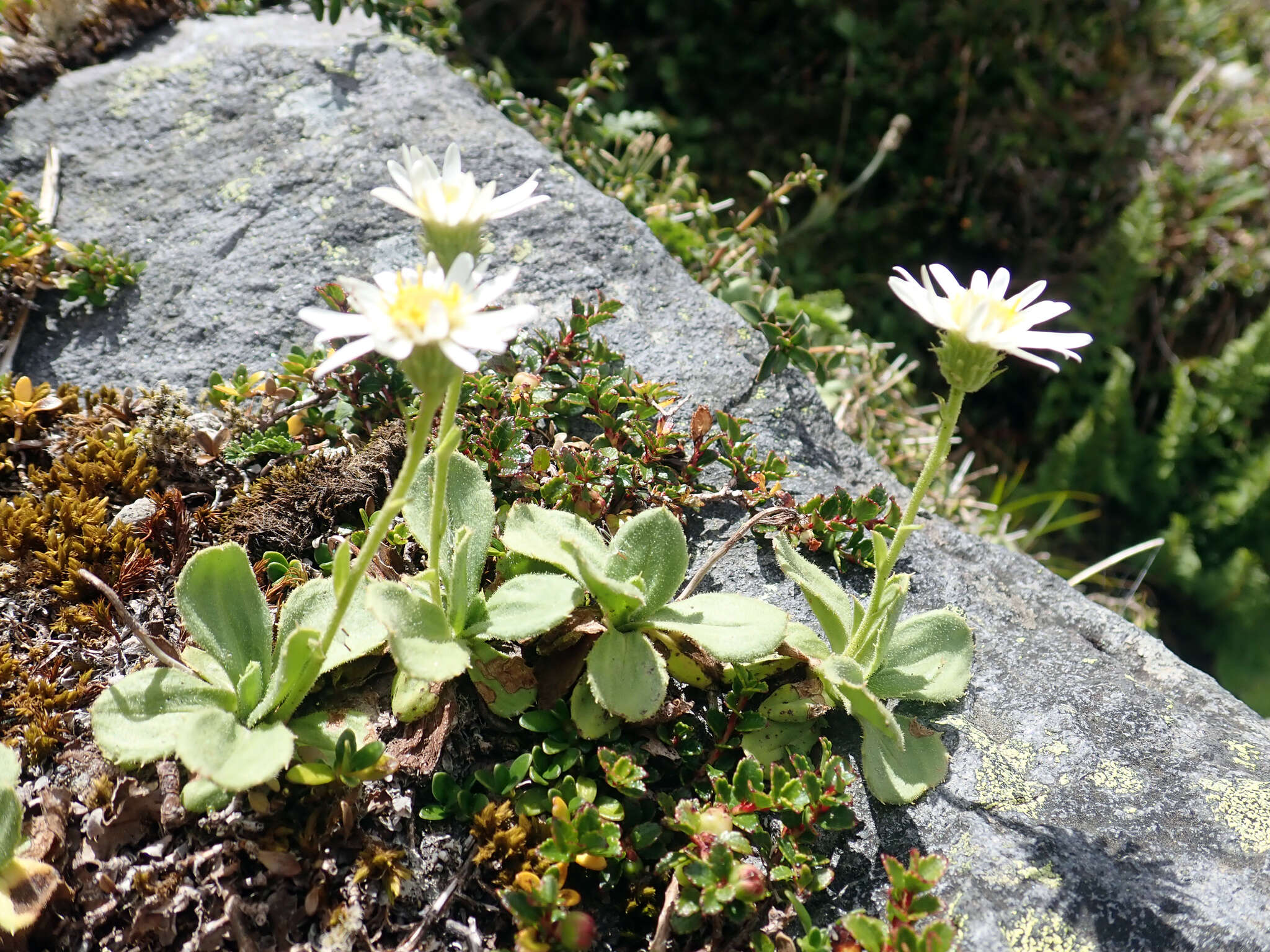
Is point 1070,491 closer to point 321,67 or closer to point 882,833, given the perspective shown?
point 882,833

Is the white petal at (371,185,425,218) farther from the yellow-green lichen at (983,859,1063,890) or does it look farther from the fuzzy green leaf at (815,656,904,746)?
the yellow-green lichen at (983,859,1063,890)

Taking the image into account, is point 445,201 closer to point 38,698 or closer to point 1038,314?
point 1038,314

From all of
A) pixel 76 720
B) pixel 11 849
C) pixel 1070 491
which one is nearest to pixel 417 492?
pixel 76 720

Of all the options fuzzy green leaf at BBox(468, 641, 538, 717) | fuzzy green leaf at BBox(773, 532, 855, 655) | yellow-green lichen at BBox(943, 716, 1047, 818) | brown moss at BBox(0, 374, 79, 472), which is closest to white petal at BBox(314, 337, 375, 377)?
fuzzy green leaf at BBox(468, 641, 538, 717)

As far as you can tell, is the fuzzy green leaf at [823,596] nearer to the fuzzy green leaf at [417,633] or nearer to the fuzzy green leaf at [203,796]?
the fuzzy green leaf at [417,633]

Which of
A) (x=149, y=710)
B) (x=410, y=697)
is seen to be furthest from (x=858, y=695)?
(x=149, y=710)
